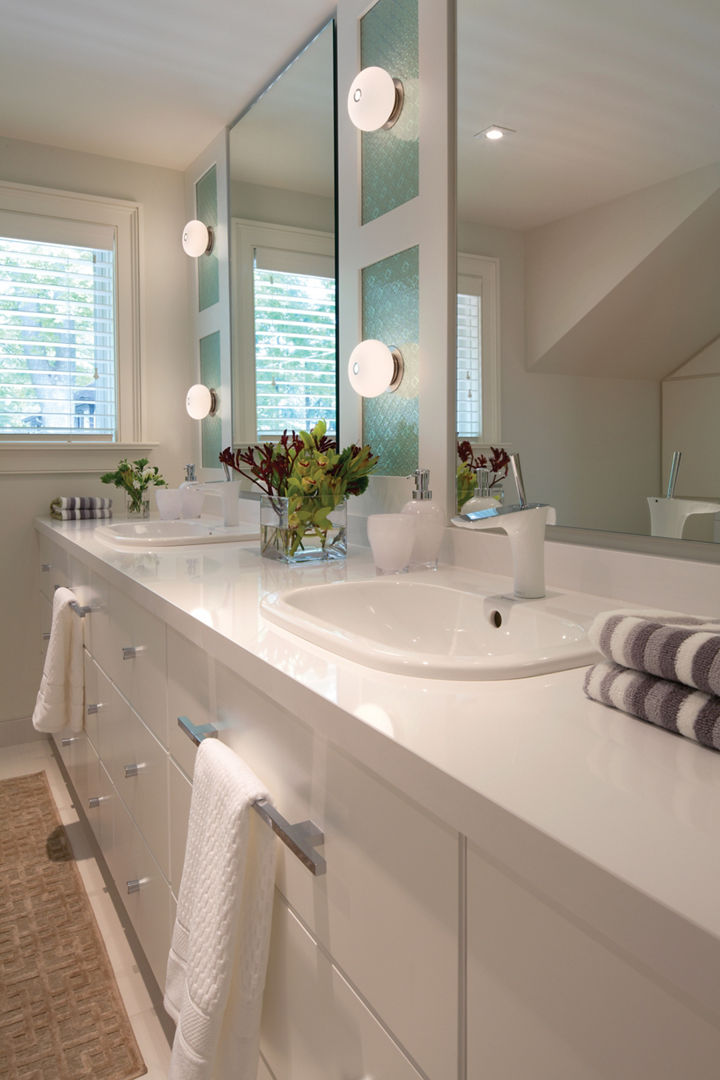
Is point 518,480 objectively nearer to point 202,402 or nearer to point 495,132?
point 495,132

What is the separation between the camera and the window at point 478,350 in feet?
4.79

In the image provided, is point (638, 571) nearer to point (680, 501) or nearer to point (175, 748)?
point (680, 501)

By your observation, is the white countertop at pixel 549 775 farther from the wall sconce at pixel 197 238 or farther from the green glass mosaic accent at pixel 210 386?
the wall sconce at pixel 197 238

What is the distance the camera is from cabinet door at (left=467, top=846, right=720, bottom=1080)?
1.33ft

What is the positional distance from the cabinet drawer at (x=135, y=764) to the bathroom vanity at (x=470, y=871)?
0.25 meters

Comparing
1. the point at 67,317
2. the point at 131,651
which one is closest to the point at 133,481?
the point at 67,317

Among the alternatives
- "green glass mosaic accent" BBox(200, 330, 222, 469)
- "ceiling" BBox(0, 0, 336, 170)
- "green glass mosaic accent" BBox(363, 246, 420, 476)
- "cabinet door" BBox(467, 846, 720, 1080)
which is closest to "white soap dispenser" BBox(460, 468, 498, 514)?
"green glass mosaic accent" BBox(363, 246, 420, 476)

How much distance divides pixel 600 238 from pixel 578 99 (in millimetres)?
224

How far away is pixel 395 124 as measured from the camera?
1694 millimetres

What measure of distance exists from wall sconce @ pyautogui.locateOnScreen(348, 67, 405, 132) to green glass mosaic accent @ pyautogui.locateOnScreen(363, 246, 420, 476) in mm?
293

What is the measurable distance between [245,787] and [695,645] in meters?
0.53

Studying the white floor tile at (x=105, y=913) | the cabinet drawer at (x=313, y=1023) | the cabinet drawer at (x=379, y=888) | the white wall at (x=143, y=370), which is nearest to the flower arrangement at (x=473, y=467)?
the cabinet drawer at (x=379, y=888)

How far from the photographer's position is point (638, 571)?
1123 millimetres

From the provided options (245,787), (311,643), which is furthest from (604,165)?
(245,787)
